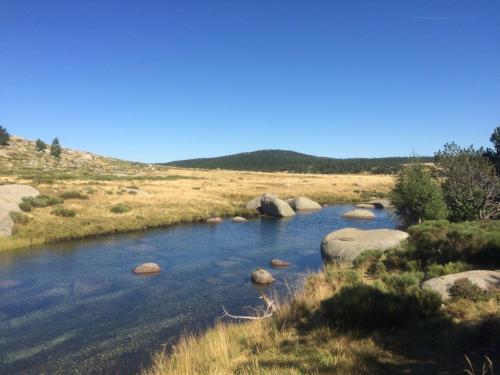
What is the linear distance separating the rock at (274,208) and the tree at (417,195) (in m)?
16.6

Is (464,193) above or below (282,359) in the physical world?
above

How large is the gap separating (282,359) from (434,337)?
396 centimetres

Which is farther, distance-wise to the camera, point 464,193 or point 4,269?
point 464,193

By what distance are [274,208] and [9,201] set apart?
92.7 ft

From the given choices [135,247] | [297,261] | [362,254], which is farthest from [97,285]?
[362,254]

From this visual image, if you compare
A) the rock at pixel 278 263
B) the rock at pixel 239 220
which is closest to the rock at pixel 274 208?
the rock at pixel 239 220

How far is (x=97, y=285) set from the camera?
846 inches

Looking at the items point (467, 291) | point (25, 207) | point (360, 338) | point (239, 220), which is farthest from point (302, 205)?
point (360, 338)

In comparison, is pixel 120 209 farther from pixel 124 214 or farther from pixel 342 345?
pixel 342 345

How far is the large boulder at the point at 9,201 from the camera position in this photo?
3167cm

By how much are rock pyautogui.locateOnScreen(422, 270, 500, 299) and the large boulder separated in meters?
30.8

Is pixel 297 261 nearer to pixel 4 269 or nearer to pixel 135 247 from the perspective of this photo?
pixel 135 247

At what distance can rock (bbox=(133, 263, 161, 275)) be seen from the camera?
2373 cm

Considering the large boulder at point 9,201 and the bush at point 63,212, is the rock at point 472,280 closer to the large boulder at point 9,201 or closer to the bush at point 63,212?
the large boulder at point 9,201
